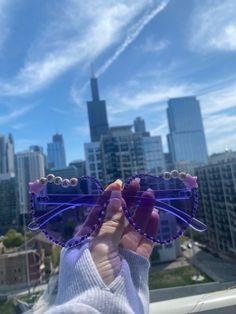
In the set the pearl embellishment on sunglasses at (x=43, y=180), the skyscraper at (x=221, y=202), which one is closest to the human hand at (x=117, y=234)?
the pearl embellishment on sunglasses at (x=43, y=180)

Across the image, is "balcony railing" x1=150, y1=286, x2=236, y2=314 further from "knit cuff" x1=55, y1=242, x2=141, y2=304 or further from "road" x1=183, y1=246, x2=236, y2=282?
"road" x1=183, y1=246, x2=236, y2=282

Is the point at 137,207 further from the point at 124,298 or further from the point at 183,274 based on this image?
the point at 183,274

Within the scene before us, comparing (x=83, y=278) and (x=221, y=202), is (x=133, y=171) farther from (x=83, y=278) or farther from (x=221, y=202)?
(x=83, y=278)

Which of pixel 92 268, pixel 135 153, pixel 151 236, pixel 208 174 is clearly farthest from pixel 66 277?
pixel 135 153

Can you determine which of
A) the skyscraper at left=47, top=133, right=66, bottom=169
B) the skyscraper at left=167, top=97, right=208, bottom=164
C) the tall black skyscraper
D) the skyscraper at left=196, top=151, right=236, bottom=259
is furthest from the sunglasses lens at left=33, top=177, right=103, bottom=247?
the skyscraper at left=47, top=133, right=66, bottom=169

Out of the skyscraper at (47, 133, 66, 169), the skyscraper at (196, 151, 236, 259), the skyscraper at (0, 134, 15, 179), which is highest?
the skyscraper at (47, 133, 66, 169)
